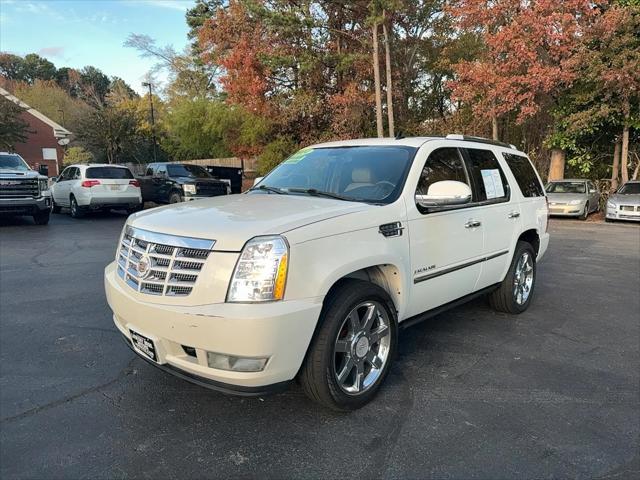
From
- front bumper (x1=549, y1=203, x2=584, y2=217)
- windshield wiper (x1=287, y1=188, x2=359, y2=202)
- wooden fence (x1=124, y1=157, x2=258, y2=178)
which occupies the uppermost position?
wooden fence (x1=124, y1=157, x2=258, y2=178)

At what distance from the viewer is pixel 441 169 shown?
4.12 m

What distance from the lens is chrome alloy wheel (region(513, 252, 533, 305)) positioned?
5188 mm

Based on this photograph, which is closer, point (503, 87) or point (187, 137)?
point (503, 87)

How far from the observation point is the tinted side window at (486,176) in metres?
4.51

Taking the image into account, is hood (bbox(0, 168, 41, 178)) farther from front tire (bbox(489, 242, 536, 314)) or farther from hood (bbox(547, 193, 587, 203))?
hood (bbox(547, 193, 587, 203))

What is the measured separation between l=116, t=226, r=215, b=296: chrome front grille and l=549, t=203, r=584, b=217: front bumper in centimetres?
1530

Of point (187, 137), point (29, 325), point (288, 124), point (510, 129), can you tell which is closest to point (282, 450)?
point (29, 325)

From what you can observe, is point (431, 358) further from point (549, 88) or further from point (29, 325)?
point (549, 88)

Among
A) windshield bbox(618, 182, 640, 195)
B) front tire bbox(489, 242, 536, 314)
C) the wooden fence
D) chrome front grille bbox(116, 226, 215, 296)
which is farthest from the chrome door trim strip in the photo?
the wooden fence

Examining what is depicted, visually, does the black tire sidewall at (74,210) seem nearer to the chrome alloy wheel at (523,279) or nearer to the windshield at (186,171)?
the windshield at (186,171)

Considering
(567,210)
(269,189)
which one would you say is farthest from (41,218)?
(567,210)

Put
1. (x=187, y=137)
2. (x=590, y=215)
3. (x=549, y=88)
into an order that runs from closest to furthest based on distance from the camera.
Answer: (x=549, y=88) → (x=590, y=215) → (x=187, y=137)

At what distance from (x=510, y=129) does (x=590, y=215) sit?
784 centimetres

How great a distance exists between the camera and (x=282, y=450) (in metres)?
2.76
